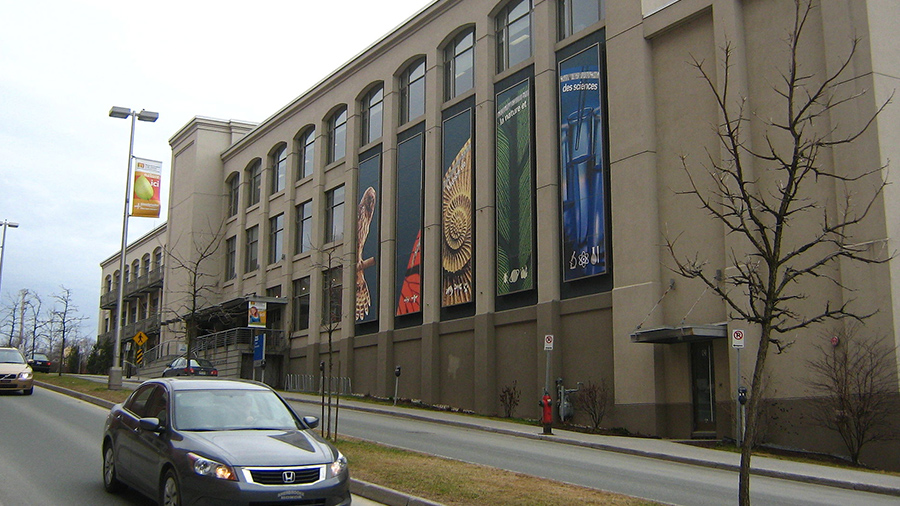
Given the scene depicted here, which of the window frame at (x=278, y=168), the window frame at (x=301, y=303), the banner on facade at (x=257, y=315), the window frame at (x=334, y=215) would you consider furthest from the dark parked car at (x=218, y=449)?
the window frame at (x=278, y=168)

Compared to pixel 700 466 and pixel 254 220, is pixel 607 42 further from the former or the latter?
pixel 254 220

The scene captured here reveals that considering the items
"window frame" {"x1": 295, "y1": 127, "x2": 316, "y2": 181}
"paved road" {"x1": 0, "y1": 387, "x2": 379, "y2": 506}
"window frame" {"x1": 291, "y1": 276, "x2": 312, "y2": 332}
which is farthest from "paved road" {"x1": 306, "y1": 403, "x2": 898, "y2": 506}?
"window frame" {"x1": 295, "y1": 127, "x2": 316, "y2": 181}

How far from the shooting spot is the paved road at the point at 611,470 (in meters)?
12.5

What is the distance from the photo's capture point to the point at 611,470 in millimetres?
14859

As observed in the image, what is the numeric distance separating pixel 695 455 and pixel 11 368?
21848 mm

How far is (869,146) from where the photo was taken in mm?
18453

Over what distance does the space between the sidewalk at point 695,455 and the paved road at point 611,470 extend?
0.91 ft

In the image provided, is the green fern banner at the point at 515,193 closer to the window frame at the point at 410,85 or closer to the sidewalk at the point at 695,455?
the sidewalk at the point at 695,455

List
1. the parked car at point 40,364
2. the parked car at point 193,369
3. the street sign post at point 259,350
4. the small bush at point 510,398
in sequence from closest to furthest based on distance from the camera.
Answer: the small bush at point 510,398, the parked car at point 193,369, the street sign post at point 259,350, the parked car at point 40,364

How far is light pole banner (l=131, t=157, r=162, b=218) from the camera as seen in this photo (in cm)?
3328

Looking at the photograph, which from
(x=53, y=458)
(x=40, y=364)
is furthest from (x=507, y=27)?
(x=40, y=364)

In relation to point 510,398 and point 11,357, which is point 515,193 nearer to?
point 510,398

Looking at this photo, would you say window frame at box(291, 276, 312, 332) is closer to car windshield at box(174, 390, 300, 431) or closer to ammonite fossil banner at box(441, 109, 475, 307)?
ammonite fossil banner at box(441, 109, 475, 307)

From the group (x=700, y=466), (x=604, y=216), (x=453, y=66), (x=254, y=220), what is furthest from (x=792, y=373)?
(x=254, y=220)
